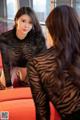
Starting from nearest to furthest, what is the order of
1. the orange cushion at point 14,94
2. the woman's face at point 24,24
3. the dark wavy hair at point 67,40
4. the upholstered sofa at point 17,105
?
the dark wavy hair at point 67,40
the upholstered sofa at point 17,105
the orange cushion at point 14,94
the woman's face at point 24,24

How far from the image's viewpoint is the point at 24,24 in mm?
2803

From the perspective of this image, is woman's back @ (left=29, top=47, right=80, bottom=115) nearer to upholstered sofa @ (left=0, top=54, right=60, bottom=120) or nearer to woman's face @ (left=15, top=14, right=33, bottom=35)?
upholstered sofa @ (left=0, top=54, right=60, bottom=120)

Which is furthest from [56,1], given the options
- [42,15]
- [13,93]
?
[13,93]

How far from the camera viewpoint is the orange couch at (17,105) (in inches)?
91.0

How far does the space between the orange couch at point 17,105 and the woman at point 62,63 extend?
0.93 meters

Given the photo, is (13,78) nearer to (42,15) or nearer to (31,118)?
(31,118)

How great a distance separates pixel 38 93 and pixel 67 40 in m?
0.30

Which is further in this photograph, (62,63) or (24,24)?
(24,24)

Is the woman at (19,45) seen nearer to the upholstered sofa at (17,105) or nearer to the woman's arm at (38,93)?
the upholstered sofa at (17,105)

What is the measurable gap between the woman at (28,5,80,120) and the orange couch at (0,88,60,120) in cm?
93

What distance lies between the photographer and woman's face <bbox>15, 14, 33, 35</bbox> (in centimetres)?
280

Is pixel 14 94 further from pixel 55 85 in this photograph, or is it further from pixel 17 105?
pixel 55 85

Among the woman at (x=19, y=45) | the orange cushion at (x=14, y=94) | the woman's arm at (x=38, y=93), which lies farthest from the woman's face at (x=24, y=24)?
the woman's arm at (x=38, y=93)

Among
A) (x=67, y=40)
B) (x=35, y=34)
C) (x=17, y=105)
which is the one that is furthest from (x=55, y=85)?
(x=35, y=34)
